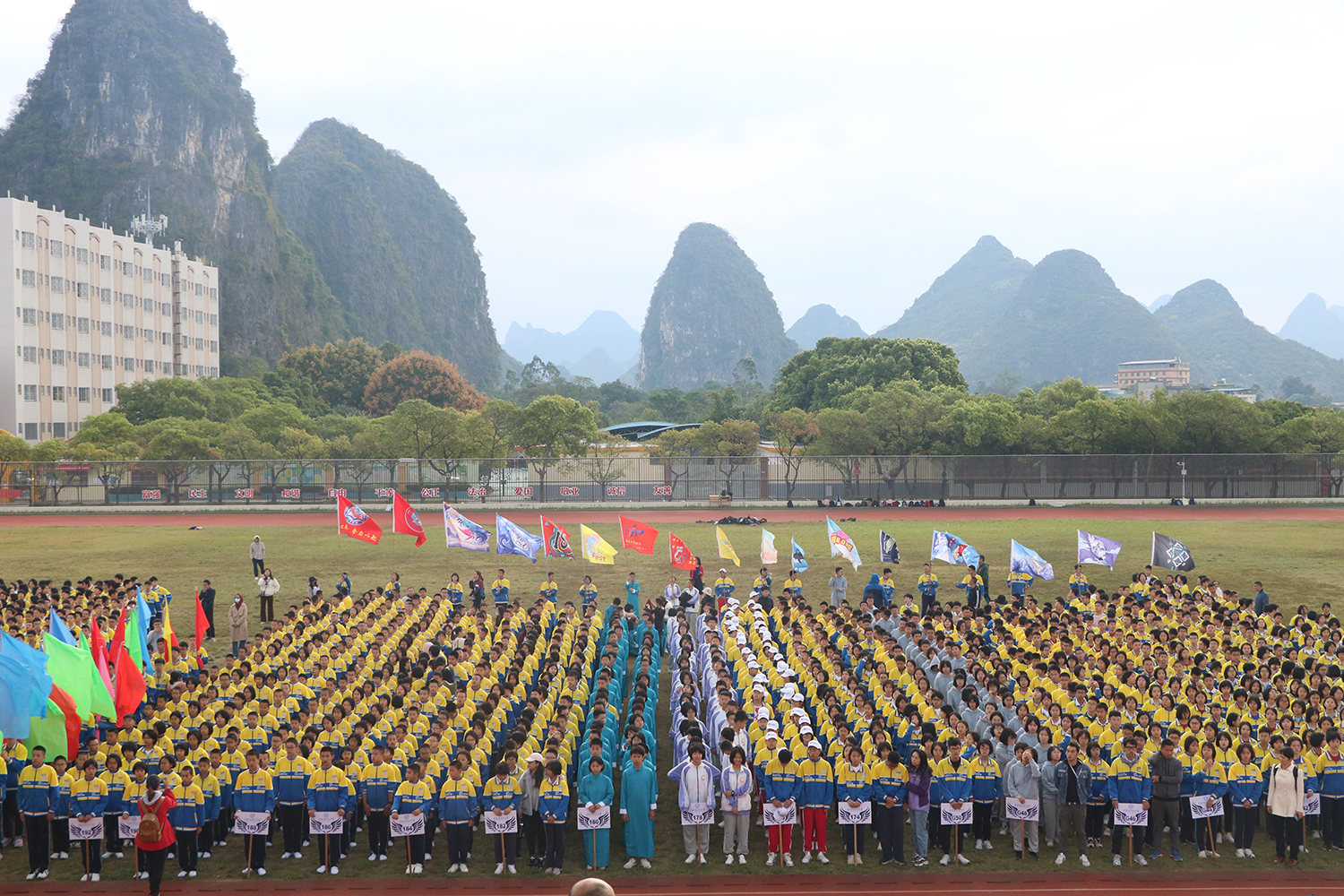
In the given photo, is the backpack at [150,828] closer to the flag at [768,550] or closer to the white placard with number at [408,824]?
the white placard with number at [408,824]

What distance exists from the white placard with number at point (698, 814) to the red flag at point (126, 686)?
705 cm

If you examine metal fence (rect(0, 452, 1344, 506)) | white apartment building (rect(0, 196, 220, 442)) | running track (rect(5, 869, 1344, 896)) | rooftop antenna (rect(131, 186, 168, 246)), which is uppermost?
rooftop antenna (rect(131, 186, 168, 246))

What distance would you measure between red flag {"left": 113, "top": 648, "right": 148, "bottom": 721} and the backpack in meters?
3.44

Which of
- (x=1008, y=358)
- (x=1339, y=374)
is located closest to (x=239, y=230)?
(x=1008, y=358)

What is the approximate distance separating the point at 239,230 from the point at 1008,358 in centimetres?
13972

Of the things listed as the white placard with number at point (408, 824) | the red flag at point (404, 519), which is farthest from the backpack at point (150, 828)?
the red flag at point (404, 519)

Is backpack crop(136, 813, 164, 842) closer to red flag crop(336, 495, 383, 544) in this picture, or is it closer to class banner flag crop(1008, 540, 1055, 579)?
red flag crop(336, 495, 383, 544)

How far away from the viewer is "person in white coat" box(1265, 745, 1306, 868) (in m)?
9.89

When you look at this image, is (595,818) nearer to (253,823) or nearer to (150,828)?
(253,823)

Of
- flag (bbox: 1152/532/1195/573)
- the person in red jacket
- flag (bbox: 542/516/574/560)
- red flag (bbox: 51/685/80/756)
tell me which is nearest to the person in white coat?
the person in red jacket

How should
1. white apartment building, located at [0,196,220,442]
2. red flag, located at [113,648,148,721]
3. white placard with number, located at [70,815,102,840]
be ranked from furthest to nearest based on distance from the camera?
white apartment building, located at [0,196,220,442] → red flag, located at [113,648,148,721] → white placard with number, located at [70,815,102,840]

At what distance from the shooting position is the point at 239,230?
391 ft

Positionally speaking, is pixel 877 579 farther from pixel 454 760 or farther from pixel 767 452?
pixel 767 452

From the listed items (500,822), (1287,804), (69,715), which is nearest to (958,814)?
(1287,804)
